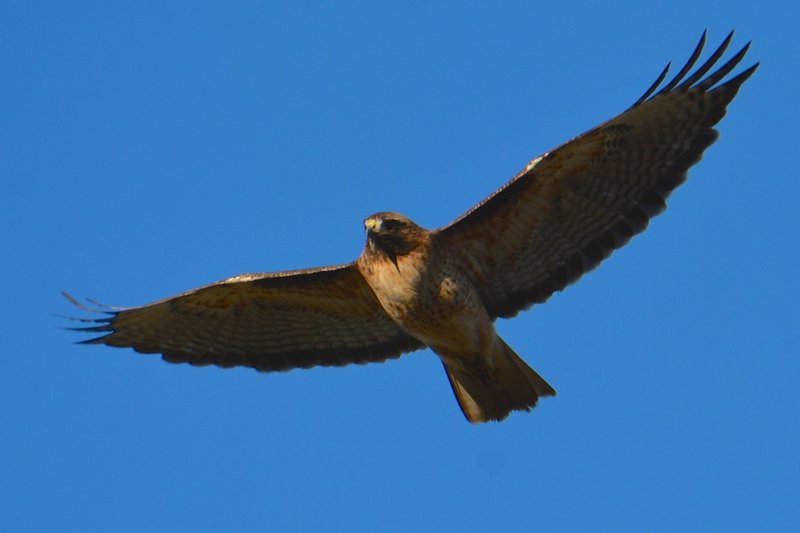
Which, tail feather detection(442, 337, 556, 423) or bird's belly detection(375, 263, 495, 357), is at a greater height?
bird's belly detection(375, 263, 495, 357)

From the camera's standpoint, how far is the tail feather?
1362 cm

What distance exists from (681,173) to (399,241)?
104 inches

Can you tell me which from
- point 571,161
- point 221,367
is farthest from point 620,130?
point 221,367

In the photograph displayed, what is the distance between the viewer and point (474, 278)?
13.9 metres

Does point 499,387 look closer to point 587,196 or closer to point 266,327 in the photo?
point 587,196

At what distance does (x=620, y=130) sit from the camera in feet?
44.0

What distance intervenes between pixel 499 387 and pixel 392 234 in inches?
71.6

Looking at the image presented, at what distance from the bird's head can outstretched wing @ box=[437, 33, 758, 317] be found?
1.46ft

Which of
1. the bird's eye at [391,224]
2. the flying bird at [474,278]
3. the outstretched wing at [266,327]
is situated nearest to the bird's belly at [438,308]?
the flying bird at [474,278]

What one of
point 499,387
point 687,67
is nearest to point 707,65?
point 687,67

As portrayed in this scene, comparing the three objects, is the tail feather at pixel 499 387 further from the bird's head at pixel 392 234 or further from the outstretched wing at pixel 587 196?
the bird's head at pixel 392 234

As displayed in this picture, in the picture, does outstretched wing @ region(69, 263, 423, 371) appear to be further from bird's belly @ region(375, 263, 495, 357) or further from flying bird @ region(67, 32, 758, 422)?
bird's belly @ region(375, 263, 495, 357)

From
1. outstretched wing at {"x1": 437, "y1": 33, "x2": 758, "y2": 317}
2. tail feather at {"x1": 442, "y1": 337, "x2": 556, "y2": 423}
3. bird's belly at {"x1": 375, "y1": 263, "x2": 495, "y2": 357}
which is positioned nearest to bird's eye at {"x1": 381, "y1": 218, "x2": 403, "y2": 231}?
bird's belly at {"x1": 375, "y1": 263, "x2": 495, "y2": 357}

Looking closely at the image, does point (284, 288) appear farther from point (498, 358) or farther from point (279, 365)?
point (498, 358)
